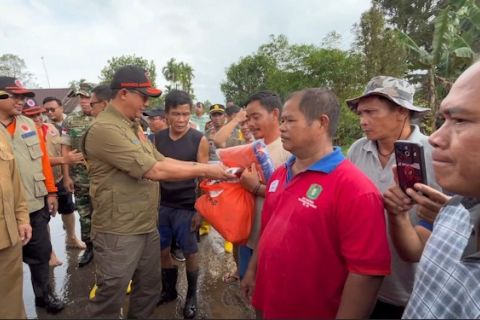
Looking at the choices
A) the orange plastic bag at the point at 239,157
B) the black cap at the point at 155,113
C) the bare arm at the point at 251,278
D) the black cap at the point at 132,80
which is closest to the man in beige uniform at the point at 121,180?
the black cap at the point at 132,80

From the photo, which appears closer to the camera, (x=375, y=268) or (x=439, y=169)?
(x=439, y=169)

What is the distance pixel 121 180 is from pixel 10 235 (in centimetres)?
95

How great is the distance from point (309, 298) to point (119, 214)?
5.59 ft

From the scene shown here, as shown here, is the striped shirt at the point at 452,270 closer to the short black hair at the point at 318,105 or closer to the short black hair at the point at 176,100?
the short black hair at the point at 318,105

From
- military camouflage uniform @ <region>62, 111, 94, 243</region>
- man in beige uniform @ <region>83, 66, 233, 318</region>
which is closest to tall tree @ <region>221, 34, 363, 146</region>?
military camouflage uniform @ <region>62, 111, 94, 243</region>

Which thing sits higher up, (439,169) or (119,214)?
(439,169)

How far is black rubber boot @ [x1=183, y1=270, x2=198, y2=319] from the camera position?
11.5 ft

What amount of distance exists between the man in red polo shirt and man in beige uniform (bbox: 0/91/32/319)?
2.06 m

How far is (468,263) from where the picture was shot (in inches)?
42.4

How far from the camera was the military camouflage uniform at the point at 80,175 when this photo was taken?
474cm

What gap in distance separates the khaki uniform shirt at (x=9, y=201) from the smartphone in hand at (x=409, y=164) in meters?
2.83

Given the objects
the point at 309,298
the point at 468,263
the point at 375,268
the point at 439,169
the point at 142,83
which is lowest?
the point at 309,298

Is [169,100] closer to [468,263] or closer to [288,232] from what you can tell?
[288,232]

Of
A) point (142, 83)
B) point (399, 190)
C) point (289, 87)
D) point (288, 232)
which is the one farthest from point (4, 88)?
point (289, 87)
